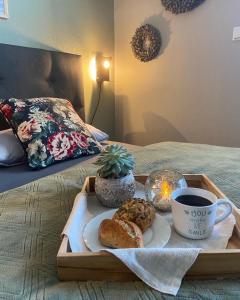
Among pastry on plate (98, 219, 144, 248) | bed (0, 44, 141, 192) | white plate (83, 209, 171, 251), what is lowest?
white plate (83, 209, 171, 251)

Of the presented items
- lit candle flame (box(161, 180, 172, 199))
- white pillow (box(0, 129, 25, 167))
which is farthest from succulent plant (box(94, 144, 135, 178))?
white pillow (box(0, 129, 25, 167))

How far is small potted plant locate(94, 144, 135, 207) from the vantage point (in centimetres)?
74

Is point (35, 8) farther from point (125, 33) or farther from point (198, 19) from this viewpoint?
point (198, 19)

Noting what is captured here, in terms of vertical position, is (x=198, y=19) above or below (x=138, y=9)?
below

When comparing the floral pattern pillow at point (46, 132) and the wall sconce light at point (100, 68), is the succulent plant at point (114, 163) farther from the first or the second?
the wall sconce light at point (100, 68)

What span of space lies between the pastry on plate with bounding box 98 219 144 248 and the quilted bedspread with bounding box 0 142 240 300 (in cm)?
7

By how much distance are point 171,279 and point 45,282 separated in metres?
0.22

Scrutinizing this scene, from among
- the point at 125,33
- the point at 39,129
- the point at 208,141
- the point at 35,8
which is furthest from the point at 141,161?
the point at 125,33

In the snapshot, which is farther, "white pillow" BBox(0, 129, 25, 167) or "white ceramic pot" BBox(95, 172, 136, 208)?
"white pillow" BBox(0, 129, 25, 167)

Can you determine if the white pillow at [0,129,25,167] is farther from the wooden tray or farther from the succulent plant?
the wooden tray

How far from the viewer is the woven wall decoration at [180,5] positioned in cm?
215

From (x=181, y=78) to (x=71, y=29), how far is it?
3.41 ft

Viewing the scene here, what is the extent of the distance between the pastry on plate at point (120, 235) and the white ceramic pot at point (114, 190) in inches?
7.2

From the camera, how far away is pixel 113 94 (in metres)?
2.84
